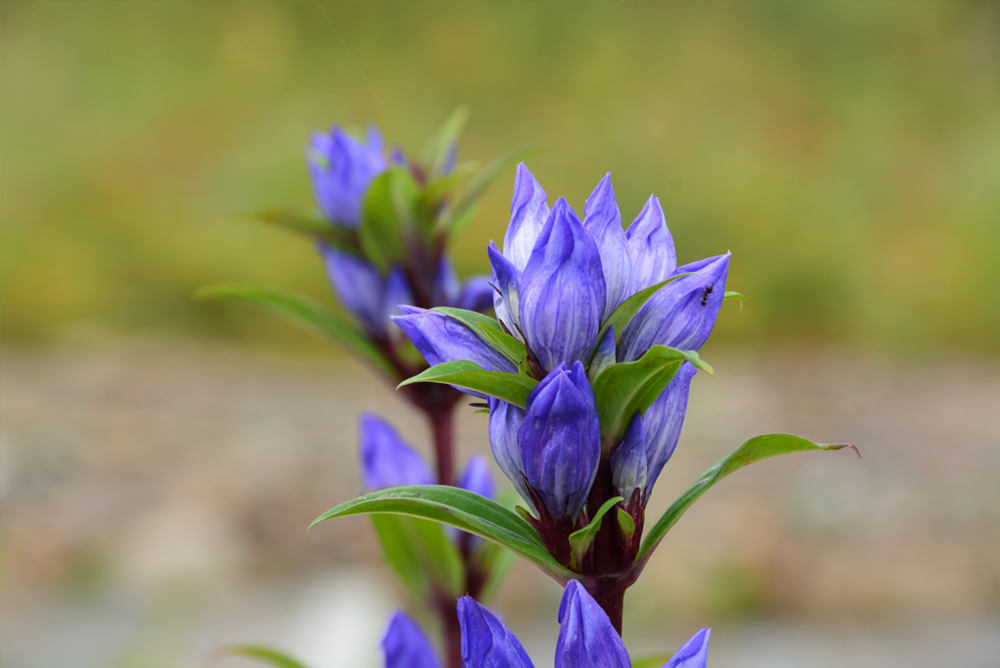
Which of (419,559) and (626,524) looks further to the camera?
(419,559)

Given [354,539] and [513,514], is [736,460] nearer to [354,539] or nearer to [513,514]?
[513,514]

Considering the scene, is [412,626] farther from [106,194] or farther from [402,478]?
[106,194]

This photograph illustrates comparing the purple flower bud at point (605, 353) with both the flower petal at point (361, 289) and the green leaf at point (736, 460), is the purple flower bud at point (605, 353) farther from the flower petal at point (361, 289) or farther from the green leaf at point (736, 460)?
the flower petal at point (361, 289)

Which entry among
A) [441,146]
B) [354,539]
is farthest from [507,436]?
[354,539]

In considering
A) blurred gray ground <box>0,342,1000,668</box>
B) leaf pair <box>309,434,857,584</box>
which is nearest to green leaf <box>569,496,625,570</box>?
leaf pair <box>309,434,857,584</box>

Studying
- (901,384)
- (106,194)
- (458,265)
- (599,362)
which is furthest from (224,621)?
(106,194)
